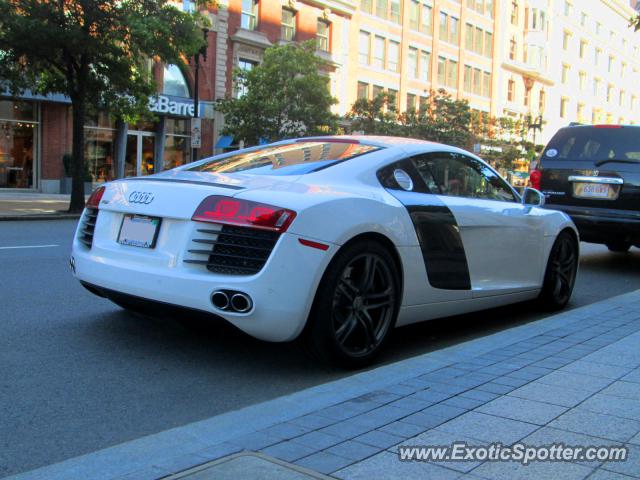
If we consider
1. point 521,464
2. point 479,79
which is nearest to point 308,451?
point 521,464

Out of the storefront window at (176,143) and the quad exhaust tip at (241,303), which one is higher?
the storefront window at (176,143)

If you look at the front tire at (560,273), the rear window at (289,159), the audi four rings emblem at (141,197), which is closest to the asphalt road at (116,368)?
the front tire at (560,273)

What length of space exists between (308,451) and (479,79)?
2132 inches

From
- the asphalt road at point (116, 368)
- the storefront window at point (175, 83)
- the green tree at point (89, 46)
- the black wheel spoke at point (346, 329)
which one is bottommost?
the asphalt road at point (116, 368)

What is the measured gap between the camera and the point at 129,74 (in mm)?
18281

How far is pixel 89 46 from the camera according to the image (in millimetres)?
16359

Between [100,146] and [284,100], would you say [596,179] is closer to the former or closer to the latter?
[284,100]

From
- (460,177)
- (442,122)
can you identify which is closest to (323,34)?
(442,122)

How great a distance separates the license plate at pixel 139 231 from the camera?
4.21 meters

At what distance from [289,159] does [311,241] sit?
47.1 inches

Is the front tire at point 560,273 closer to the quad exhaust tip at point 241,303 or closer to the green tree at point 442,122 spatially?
the quad exhaust tip at point 241,303

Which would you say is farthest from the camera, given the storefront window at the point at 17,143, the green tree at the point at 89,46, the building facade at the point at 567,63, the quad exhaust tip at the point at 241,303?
the building facade at the point at 567,63

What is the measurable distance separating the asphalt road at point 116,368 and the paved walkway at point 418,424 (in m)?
0.32

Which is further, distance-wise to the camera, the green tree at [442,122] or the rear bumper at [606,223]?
the green tree at [442,122]
